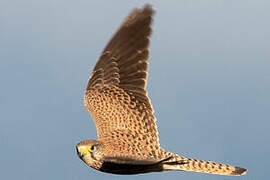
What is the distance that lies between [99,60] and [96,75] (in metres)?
0.40

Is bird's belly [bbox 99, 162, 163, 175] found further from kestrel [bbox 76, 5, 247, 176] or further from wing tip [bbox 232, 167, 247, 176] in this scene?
wing tip [bbox 232, 167, 247, 176]

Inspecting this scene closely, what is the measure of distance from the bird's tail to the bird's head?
1373mm

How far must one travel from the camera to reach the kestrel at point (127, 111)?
35.7 ft

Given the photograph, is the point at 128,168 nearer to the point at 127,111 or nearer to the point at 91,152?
the point at 91,152

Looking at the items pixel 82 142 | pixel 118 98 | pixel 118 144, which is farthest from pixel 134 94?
pixel 82 142

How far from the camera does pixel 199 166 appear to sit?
37.1ft

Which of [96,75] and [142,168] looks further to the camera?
[96,75]

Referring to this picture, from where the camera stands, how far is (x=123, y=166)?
34.4 ft

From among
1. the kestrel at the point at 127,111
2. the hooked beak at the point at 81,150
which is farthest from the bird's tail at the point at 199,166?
the hooked beak at the point at 81,150

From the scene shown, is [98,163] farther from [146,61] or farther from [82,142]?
[146,61]

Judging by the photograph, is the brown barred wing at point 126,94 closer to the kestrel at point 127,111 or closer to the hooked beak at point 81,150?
the kestrel at point 127,111

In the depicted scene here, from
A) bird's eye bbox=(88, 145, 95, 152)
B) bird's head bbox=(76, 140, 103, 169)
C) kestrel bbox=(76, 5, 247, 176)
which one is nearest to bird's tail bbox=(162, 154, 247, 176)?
kestrel bbox=(76, 5, 247, 176)

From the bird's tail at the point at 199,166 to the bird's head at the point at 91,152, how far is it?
137 cm

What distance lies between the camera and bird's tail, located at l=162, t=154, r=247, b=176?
1126 centimetres
